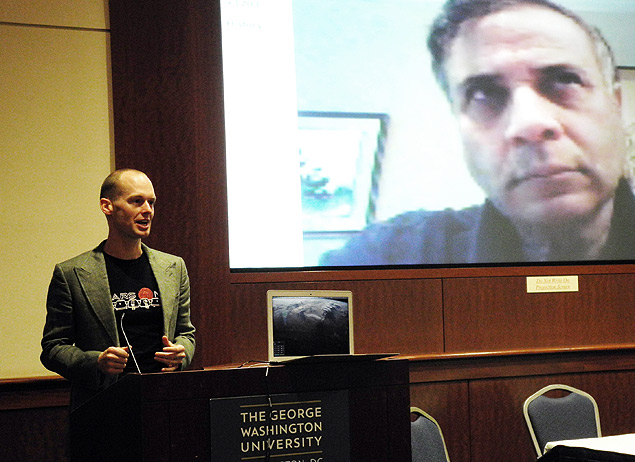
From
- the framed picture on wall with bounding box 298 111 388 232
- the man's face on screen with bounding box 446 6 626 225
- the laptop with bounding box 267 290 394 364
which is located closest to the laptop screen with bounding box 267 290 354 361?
the laptop with bounding box 267 290 394 364

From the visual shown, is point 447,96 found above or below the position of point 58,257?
above

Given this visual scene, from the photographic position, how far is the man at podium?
10.3 feet

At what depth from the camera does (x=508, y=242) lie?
482 centimetres

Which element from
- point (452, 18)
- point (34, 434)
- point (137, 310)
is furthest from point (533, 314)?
point (34, 434)

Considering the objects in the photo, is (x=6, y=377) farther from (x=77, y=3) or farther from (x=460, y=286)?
(x=460, y=286)

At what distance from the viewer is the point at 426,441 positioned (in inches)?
143

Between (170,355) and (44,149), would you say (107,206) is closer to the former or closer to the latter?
(170,355)

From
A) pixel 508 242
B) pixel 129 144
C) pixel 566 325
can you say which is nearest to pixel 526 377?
pixel 566 325

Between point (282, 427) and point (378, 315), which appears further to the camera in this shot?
point (378, 315)

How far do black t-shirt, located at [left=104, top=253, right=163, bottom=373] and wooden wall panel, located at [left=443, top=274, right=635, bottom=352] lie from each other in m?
1.99

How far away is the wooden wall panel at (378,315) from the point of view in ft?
14.1

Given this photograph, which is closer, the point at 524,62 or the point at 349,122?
the point at 349,122

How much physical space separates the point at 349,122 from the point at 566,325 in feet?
5.88

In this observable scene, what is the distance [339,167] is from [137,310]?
1.72 metres
